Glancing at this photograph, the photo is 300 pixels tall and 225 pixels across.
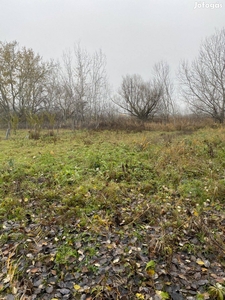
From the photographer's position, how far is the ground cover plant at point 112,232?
2.08m

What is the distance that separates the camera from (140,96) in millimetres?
23797

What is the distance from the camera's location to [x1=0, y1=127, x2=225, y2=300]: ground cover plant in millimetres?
2076

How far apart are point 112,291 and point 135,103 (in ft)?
76.6

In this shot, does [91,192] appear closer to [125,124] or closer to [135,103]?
[125,124]

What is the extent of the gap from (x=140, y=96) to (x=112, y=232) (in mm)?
22670

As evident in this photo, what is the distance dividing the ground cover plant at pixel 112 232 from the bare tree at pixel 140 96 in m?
19.5

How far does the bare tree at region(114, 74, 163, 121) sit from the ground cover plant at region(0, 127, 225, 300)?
1946cm

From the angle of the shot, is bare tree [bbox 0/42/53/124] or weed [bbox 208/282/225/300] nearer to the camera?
weed [bbox 208/282/225/300]

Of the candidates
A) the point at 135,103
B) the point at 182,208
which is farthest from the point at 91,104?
the point at 182,208

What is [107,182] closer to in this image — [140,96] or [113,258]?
[113,258]

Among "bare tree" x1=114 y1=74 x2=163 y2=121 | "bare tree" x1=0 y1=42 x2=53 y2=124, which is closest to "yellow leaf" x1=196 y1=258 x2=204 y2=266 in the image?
"bare tree" x1=0 y1=42 x2=53 y2=124

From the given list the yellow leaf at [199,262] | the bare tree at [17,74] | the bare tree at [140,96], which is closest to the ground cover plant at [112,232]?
the yellow leaf at [199,262]

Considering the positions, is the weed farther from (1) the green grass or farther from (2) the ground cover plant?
(1) the green grass

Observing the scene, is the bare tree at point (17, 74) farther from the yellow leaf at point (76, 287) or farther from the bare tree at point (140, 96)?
the yellow leaf at point (76, 287)
